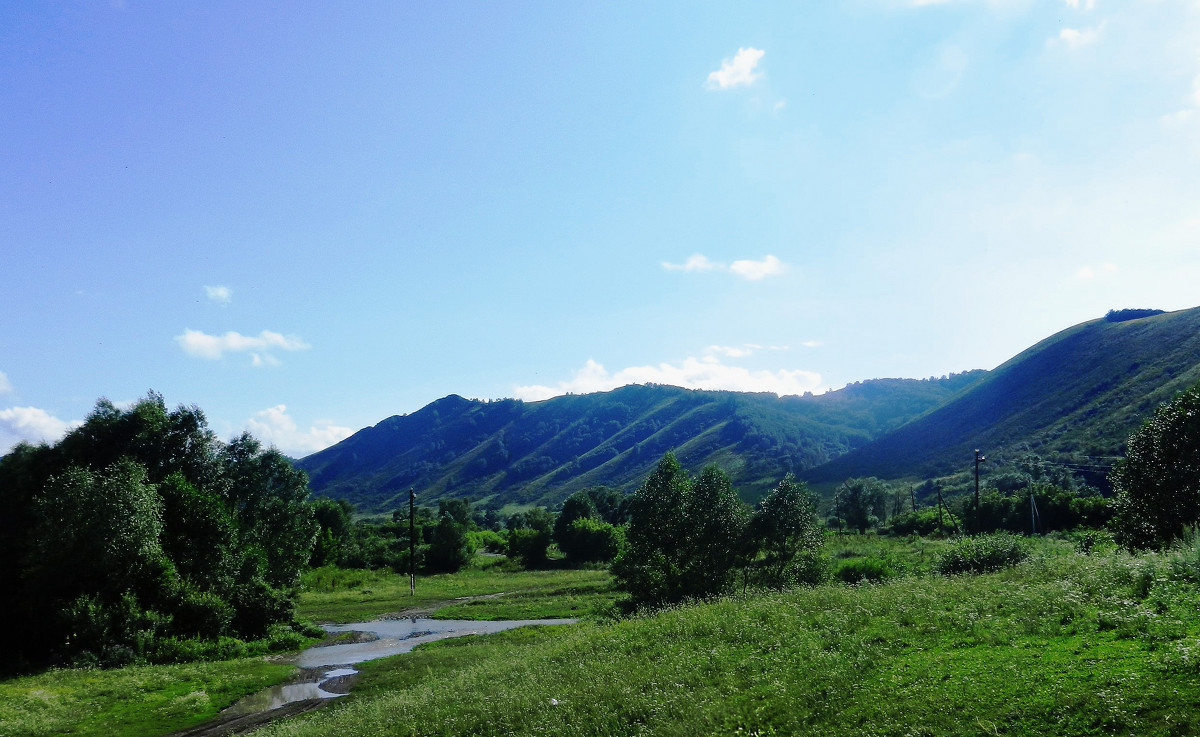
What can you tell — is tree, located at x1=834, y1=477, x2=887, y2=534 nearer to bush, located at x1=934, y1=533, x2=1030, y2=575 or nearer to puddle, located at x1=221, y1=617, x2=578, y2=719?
puddle, located at x1=221, y1=617, x2=578, y2=719

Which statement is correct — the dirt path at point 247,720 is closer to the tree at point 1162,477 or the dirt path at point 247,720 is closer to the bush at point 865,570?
the bush at point 865,570

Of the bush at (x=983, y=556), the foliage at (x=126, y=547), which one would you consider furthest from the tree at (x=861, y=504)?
the foliage at (x=126, y=547)

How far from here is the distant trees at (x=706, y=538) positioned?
45.1 m

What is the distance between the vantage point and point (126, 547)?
37156mm

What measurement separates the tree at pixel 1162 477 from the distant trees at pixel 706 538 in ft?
63.1

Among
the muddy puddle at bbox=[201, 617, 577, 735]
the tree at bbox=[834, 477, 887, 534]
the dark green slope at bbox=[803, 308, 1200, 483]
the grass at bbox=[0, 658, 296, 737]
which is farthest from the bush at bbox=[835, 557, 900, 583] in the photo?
the dark green slope at bbox=[803, 308, 1200, 483]

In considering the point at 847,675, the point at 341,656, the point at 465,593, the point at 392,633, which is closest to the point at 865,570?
the point at 392,633

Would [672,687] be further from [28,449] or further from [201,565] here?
[28,449]

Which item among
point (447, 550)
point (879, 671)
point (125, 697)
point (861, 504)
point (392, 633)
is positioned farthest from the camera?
point (861, 504)

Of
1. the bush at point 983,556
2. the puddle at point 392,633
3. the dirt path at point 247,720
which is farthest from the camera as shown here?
the puddle at point 392,633

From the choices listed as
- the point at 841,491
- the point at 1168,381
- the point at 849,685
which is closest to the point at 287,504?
the point at 849,685

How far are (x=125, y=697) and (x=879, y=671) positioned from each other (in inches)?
1273

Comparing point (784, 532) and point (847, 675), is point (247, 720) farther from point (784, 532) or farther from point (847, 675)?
point (784, 532)

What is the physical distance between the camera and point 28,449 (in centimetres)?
4141
